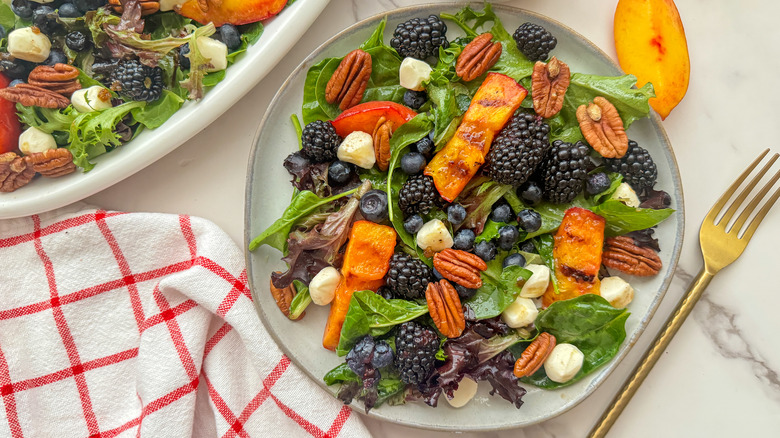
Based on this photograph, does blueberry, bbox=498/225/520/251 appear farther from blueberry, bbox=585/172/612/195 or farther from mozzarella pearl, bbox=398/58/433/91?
mozzarella pearl, bbox=398/58/433/91

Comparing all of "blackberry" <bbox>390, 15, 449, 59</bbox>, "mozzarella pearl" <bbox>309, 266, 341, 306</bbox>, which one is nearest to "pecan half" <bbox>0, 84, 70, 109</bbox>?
"mozzarella pearl" <bbox>309, 266, 341, 306</bbox>

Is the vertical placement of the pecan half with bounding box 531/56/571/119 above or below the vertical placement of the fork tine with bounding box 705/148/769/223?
above

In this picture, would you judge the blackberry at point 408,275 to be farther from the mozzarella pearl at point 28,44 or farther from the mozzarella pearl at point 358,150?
the mozzarella pearl at point 28,44

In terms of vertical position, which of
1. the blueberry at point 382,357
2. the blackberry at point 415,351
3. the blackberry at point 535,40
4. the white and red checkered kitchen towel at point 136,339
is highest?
the blackberry at point 535,40

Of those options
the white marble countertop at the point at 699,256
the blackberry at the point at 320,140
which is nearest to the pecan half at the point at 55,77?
the white marble countertop at the point at 699,256

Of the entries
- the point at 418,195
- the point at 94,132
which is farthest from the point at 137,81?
the point at 418,195

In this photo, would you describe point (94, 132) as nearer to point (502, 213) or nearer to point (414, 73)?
point (414, 73)
